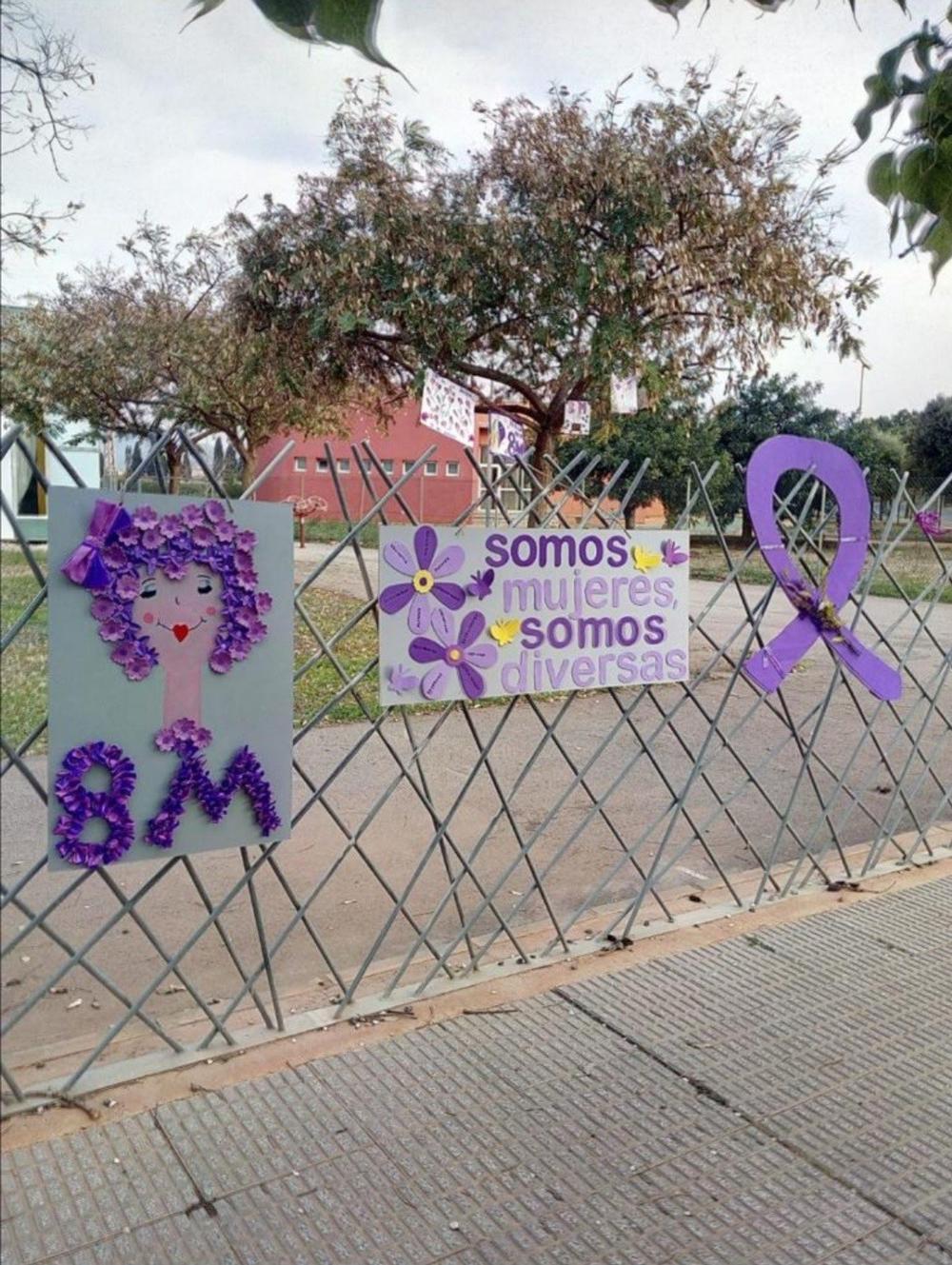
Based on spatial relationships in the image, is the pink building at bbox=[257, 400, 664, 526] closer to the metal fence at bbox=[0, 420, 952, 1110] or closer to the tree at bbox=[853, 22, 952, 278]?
the metal fence at bbox=[0, 420, 952, 1110]

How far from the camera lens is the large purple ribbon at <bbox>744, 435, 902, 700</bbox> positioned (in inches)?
140

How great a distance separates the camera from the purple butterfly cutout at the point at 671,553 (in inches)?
130

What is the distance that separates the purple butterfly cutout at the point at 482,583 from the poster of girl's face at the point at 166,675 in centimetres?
65

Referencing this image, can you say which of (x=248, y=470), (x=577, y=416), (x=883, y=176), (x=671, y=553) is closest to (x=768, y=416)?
(x=577, y=416)

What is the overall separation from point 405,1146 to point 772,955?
159 centimetres

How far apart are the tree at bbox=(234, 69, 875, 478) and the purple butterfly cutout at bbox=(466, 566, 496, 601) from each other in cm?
358

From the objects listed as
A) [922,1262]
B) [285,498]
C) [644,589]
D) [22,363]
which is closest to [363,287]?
[22,363]

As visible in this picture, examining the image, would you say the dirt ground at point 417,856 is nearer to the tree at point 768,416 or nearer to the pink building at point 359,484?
the pink building at point 359,484

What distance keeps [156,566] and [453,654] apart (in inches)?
38.4

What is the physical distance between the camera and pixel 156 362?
4.51 meters

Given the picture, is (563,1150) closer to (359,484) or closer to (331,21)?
(359,484)

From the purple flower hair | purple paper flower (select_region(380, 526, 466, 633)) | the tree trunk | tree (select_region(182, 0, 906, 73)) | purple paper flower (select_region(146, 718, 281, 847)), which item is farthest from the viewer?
purple paper flower (select_region(380, 526, 466, 633))

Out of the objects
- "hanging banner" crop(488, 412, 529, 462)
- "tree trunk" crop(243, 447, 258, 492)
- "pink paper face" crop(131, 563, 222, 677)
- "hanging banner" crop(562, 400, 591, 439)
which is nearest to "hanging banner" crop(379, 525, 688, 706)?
"tree trunk" crop(243, 447, 258, 492)

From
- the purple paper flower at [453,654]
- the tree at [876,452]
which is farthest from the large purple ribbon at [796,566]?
the purple paper flower at [453,654]
